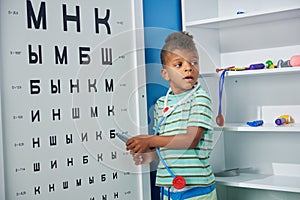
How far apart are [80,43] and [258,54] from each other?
2.92 feet

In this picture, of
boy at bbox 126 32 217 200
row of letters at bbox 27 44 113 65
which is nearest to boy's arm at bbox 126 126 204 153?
boy at bbox 126 32 217 200

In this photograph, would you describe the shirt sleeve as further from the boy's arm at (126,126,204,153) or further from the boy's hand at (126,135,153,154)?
the boy's hand at (126,135,153,154)

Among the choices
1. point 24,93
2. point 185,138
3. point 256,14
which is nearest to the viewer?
point 24,93

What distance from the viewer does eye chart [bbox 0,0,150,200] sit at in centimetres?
177

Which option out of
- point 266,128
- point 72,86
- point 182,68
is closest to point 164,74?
point 182,68

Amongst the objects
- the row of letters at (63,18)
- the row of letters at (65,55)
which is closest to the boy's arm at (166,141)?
the row of letters at (65,55)

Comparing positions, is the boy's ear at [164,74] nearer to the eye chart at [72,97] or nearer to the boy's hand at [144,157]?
the eye chart at [72,97]

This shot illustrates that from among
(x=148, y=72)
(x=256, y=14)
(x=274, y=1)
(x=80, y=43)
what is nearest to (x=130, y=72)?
(x=148, y=72)

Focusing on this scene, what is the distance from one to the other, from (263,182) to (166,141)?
552 mm

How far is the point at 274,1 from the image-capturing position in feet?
7.63

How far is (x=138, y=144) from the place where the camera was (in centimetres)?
190

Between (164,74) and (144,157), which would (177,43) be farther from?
(144,157)

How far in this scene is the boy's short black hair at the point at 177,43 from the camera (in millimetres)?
1937

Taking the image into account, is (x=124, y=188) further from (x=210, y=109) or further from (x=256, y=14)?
(x=256, y=14)
